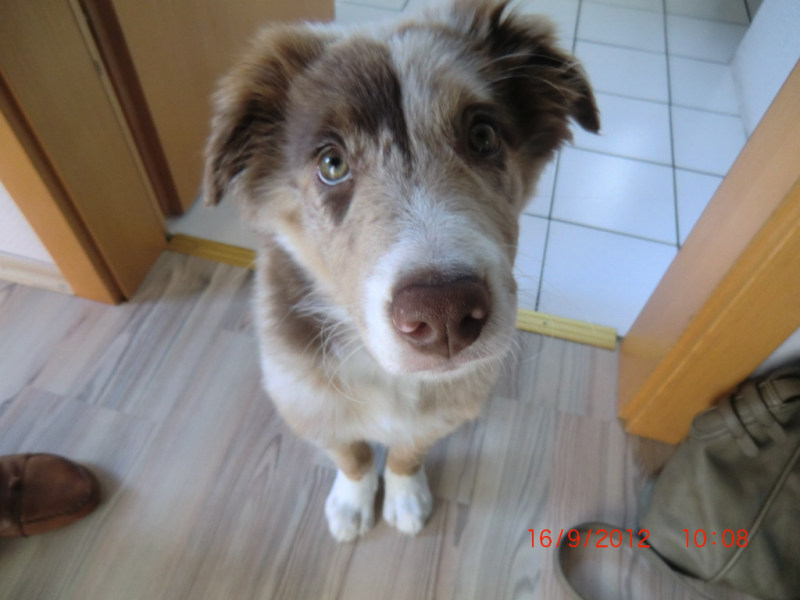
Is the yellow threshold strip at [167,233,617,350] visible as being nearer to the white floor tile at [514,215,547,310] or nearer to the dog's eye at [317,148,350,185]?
the white floor tile at [514,215,547,310]

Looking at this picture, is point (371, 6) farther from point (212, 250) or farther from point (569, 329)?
point (569, 329)

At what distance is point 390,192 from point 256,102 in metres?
0.35

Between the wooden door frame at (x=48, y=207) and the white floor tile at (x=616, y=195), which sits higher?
the wooden door frame at (x=48, y=207)

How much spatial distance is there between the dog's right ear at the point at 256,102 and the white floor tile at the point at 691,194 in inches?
70.9

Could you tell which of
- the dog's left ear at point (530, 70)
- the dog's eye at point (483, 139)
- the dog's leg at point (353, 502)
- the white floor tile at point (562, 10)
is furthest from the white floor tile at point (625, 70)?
the dog's leg at point (353, 502)

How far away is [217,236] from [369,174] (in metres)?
1.38

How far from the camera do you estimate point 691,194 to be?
7.64 feet

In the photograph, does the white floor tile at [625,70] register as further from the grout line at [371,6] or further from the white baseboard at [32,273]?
the white baseboard at [32,273]

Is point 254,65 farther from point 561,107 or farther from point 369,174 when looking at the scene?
point 561,107

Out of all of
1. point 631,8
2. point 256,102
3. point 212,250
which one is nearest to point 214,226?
point 212,250

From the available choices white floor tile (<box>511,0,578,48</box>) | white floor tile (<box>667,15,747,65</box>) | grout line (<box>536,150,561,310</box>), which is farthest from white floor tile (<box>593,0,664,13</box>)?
grout line (<box>536,150,561,310</box>)

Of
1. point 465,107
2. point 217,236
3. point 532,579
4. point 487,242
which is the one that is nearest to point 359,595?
point 532,579

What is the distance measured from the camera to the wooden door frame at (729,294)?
41.2 inches

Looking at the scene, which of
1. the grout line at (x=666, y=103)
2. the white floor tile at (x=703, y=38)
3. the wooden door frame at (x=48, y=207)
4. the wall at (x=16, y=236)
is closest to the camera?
the wooden door frame at (x=48, y=207)
